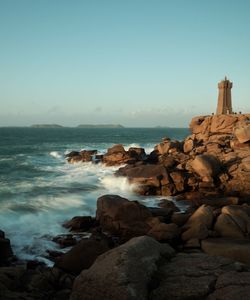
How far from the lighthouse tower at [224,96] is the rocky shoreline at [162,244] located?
61.9 ft

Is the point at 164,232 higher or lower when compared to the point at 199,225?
lower

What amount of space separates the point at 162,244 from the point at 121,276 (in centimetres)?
217

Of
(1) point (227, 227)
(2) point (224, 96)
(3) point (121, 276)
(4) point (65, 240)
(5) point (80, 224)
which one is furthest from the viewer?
(2) point (224, 96)

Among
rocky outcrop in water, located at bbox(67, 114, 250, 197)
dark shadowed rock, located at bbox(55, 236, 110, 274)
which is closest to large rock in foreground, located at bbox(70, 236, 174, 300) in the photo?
dark shadowed rock, located at bbox(55, 236, 110, 274)

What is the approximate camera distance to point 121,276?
6.95 meters

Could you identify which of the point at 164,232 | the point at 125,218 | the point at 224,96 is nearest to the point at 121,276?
the point at 164,232

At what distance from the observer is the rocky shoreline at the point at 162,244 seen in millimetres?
7074

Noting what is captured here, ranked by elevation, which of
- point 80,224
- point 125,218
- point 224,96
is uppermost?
point 224,96

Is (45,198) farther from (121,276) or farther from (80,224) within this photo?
(121,276)

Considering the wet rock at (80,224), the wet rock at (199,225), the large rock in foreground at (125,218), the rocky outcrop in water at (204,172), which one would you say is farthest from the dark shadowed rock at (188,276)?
the rocky outcrop in water at (204,172)

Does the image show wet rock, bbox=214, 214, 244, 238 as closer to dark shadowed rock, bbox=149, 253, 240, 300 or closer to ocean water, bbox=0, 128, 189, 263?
dark shadowed rock, bbox=149, 253, 240, 300

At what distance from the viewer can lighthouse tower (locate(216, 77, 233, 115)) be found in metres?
50.8

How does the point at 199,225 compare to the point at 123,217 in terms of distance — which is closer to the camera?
the point at 199,225

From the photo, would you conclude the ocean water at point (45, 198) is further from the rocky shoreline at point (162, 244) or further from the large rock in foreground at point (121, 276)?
the large rock in foreground at point (121, 276)
